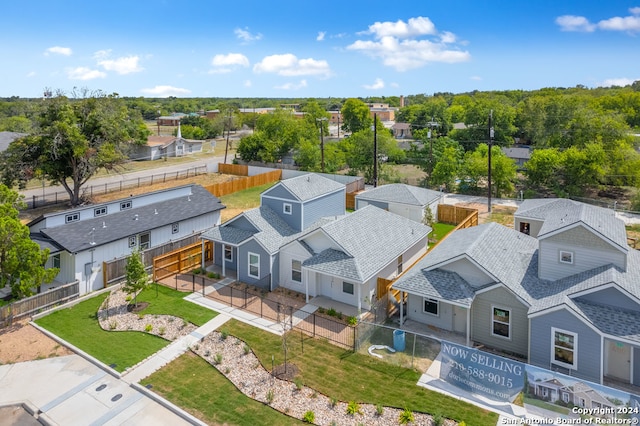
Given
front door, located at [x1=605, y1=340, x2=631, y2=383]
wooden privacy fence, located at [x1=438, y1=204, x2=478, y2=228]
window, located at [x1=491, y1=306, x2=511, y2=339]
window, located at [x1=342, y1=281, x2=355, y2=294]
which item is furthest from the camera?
wooden privacy fence, located at [x1=438, y1=204, x2=478, y2=228]

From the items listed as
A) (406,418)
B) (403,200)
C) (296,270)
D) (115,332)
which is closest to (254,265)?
(296,270)

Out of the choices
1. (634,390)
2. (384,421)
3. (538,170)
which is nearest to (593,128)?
(538,170)

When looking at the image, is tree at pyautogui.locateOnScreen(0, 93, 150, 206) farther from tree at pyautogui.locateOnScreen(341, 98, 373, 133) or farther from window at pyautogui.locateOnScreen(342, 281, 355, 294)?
tree at pyautogui.locateOnScreen(341, 98, 373, 133)

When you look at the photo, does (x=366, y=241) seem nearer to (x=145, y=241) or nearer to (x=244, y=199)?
(x=145, y=241)

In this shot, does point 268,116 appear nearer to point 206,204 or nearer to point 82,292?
point 206,204

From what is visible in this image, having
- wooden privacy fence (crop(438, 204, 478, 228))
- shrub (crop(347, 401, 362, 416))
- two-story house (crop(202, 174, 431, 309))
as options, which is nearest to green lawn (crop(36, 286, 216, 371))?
two-story house (crop(202, 174, 431, 309))
